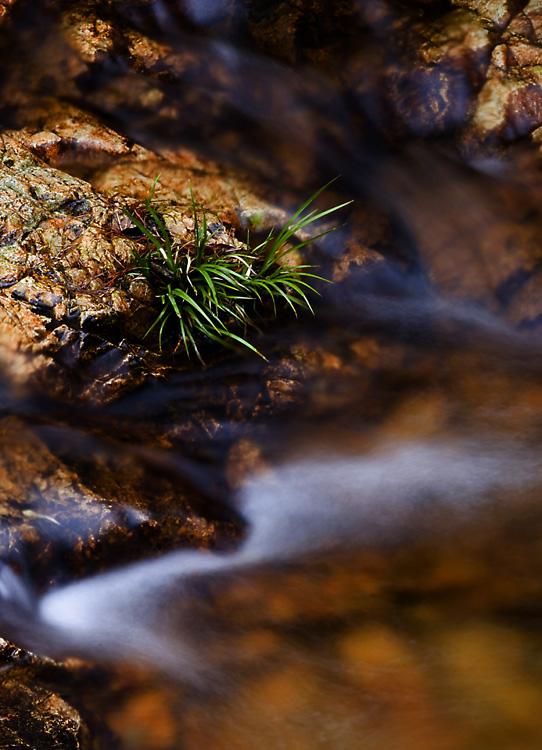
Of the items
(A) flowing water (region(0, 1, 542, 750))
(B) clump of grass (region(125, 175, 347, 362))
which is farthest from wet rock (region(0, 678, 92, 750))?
(B) clump of grass (region(125, 175, 347, 362))

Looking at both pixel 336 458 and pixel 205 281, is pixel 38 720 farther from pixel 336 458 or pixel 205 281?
pixel 205 281

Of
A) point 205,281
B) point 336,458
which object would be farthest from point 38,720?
point 205,281

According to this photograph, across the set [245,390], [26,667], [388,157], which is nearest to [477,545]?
[245,390]

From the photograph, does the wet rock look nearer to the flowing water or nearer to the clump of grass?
the flowing water

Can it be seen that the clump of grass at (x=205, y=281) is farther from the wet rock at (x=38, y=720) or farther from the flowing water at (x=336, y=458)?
the wet rock at (x=38, y=720)

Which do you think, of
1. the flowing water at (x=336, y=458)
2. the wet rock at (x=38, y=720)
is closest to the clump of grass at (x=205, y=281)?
the flowing water at (x=336, y=458)
